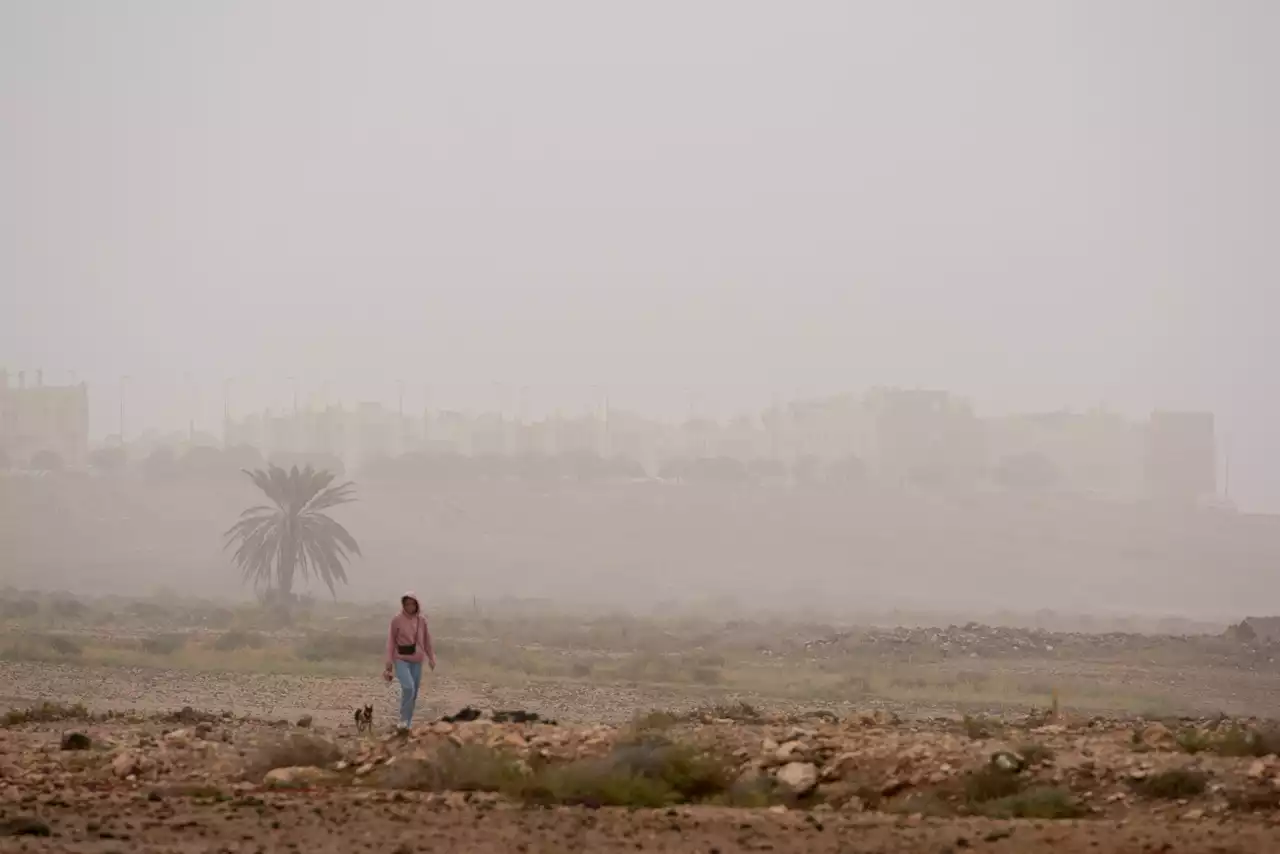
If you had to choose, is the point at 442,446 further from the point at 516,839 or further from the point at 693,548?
the point at 516,839

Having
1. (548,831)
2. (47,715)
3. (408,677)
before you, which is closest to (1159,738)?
(548,831)

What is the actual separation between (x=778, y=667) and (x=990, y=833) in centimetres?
2536

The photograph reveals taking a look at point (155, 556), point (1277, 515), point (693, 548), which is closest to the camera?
point (155, 556)

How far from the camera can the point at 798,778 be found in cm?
1390

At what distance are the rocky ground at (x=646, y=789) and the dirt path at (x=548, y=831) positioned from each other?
31mm

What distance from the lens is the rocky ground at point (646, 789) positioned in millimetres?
11156

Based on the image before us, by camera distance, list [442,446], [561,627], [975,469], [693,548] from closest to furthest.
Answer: [561,627]
[693,548]
[975,469]
[442,446]

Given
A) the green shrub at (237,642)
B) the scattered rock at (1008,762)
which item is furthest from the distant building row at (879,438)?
the scattered rock at (1008,762)

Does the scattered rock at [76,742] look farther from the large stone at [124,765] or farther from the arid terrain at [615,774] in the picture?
the large stone at [124,765]

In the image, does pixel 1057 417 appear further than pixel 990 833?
Yes

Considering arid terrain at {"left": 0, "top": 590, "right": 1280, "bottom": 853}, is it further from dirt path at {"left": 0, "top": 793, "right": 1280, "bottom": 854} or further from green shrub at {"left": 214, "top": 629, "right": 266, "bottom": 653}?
green shrub at {"left": 214, "top": 629, "right": 266, "bottom": 653}

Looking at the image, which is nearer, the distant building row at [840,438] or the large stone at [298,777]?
the large stone at [298,777]

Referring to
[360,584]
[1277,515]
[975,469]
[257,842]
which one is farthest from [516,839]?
[975,469]

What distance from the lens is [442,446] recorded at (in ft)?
563
